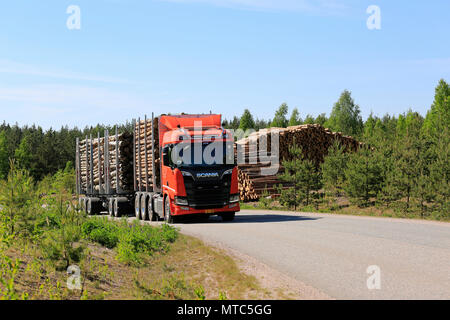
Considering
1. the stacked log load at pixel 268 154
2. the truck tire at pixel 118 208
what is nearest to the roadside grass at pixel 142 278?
the truck tire at pixel 118 208

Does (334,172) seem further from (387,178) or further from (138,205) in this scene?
(138,205)

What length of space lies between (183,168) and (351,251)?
809cm

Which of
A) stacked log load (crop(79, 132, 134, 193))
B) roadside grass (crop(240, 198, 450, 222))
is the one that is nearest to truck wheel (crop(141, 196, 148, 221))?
stacked log load (crop(79, 132, 134, 193))

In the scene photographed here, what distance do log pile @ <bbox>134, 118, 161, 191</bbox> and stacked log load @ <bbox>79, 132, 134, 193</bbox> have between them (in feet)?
4.26

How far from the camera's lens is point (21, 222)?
10227 mm

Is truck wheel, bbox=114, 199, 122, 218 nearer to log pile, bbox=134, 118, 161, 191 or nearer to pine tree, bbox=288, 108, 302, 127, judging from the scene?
log pile, bbox=134, 118, 161, 191

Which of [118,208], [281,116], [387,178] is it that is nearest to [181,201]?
[118,208]

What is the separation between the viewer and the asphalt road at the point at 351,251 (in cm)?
740

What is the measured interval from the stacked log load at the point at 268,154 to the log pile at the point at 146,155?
30.1 ft

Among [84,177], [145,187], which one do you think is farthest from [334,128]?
[145,187]

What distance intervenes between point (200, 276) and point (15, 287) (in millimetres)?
3294

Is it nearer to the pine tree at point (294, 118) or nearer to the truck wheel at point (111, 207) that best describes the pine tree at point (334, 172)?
the truck wheel at point (111, 207)

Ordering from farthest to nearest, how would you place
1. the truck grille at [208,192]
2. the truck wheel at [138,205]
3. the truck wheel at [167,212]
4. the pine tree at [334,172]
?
1. the pine tree at [334,172]
2. the truck wheel at [138,205]
3. the truck wheel at [167,212]
4. the truck grille at [208,192]

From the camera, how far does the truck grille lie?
17.4 metres
